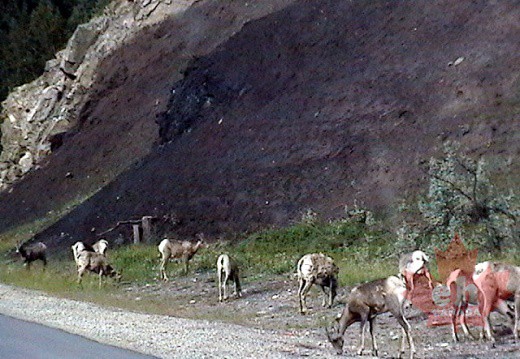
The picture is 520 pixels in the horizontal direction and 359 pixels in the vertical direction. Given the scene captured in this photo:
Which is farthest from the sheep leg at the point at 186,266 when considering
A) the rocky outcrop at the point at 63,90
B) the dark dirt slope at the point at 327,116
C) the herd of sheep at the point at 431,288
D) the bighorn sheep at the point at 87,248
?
the rocky outcrop at the point at 63,90

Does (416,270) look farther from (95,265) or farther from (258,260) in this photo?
(95,265)

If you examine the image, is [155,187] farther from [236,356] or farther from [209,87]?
[236,356]

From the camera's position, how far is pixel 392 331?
52.5 feet

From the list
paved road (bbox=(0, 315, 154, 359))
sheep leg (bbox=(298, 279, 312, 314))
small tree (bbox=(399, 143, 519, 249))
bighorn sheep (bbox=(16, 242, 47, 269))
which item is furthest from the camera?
bighorn sheep (bbox=(16, 242, 47, 269))

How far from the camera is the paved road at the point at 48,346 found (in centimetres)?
1373

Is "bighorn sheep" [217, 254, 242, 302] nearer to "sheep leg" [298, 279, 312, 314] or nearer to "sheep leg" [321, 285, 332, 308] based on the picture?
"sheep leg" [321, 285, 332, 308]

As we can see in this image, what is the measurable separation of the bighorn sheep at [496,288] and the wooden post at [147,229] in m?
19.9

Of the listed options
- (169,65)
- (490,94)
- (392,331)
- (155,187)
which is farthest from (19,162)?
(392,331)

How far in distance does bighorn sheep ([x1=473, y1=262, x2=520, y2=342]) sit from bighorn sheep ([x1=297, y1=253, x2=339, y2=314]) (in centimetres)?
557

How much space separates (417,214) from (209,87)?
1654cm

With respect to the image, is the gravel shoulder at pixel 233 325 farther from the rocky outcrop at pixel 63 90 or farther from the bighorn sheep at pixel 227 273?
the rocky outcrop at pixel 63 90

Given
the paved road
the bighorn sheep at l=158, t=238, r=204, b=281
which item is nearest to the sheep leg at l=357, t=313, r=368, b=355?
the paved road

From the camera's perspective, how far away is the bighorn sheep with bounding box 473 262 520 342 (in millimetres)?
13782

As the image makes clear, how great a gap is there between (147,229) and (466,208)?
1281 cm
